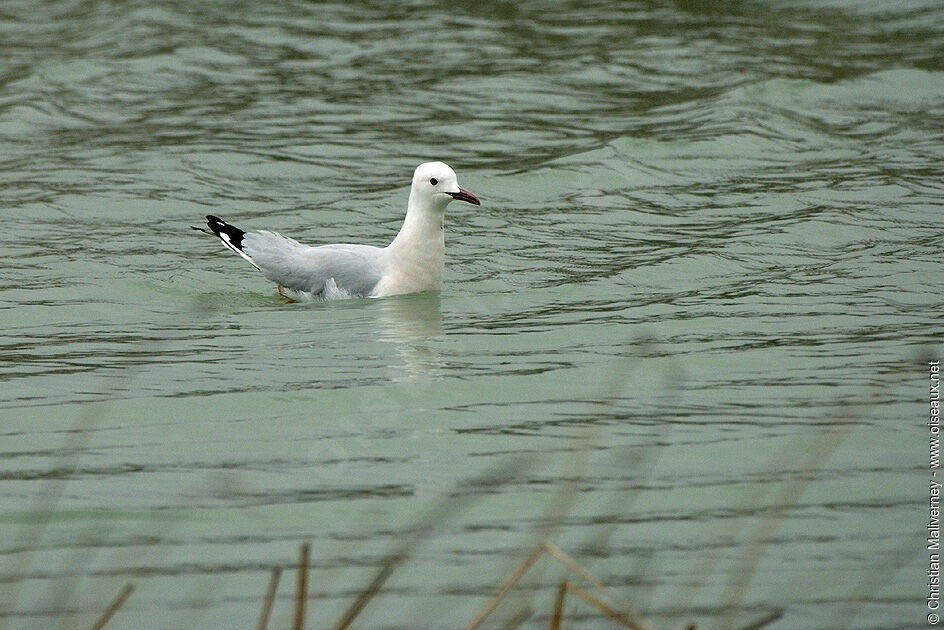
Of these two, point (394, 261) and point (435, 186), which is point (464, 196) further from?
point (394, 261)

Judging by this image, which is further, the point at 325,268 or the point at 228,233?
the point at 228,233

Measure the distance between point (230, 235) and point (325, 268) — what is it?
1.04 meters

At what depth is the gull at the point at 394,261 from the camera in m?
9.04

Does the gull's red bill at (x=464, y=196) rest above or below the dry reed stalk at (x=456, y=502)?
above

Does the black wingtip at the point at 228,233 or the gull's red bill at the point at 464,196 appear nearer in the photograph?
the gull's red bill at the point at 464,196

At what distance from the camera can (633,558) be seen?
496cm

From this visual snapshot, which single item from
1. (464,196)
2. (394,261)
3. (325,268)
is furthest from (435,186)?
(325,268)

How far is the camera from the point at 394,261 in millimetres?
9094

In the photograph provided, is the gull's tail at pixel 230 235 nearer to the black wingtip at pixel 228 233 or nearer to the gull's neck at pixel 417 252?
the black wingtip at pixel 228 233

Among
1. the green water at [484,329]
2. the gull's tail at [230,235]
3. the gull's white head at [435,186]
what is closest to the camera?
the green water at [484,329]

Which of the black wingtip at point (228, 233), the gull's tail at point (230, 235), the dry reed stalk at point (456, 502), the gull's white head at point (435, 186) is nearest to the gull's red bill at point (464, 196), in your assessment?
the gull's white head at point (435, 186)

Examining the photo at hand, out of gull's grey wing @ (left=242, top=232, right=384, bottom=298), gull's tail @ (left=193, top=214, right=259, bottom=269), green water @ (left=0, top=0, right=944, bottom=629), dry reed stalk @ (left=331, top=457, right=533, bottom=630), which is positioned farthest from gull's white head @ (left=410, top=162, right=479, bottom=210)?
dry reed stalk @ (left=331, top=457, right=533, bottom=630)

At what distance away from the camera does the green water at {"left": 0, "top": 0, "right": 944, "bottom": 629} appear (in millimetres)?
5008

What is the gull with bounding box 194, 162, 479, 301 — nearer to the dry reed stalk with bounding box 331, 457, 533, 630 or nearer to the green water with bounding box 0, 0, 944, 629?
the green water with bounding box 0, 0, 944, 629
